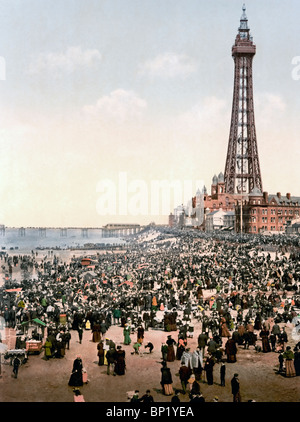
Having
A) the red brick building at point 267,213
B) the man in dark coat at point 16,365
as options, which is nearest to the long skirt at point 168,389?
the man in dark coat at point 16,365

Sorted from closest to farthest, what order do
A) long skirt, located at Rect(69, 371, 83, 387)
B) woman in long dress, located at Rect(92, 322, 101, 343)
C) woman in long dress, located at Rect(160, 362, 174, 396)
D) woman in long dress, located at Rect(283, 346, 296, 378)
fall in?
1. woman in long dress, located at Rect(160, 362, 174, 396)
2. long skirt, located at Rect(69, 371, 83, 387)
3. woman in long dress, located at Rect(283, 346, 296, 378)
4. woman in long dress, located at Rect(92, 322, 101, 343)

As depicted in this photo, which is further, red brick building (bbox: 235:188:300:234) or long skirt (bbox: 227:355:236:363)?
red brick building (bbox: 235:188:300:234)

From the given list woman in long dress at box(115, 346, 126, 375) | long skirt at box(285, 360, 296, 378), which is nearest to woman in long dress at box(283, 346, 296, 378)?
long skirt at box(285, 360, 296, 378)

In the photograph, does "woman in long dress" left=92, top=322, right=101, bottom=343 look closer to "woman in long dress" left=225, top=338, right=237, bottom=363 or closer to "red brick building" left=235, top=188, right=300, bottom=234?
"woman in long dress" left=225, top=338, right=237, bottom=363

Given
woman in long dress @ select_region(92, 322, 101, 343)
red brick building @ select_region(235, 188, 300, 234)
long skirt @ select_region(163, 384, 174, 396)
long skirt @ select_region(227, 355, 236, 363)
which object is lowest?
long skirt @ select_region(163, 384, 174, 396)

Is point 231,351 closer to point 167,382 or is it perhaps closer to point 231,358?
point 231,358

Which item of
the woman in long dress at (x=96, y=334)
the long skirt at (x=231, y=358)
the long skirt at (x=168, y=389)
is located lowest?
the long skirt at (x=168, y=389)

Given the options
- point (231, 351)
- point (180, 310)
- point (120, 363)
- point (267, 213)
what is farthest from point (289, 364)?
point (267, 213)

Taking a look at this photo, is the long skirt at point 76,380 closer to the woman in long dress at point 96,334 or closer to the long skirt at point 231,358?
the woman in long dress at point 96,334
